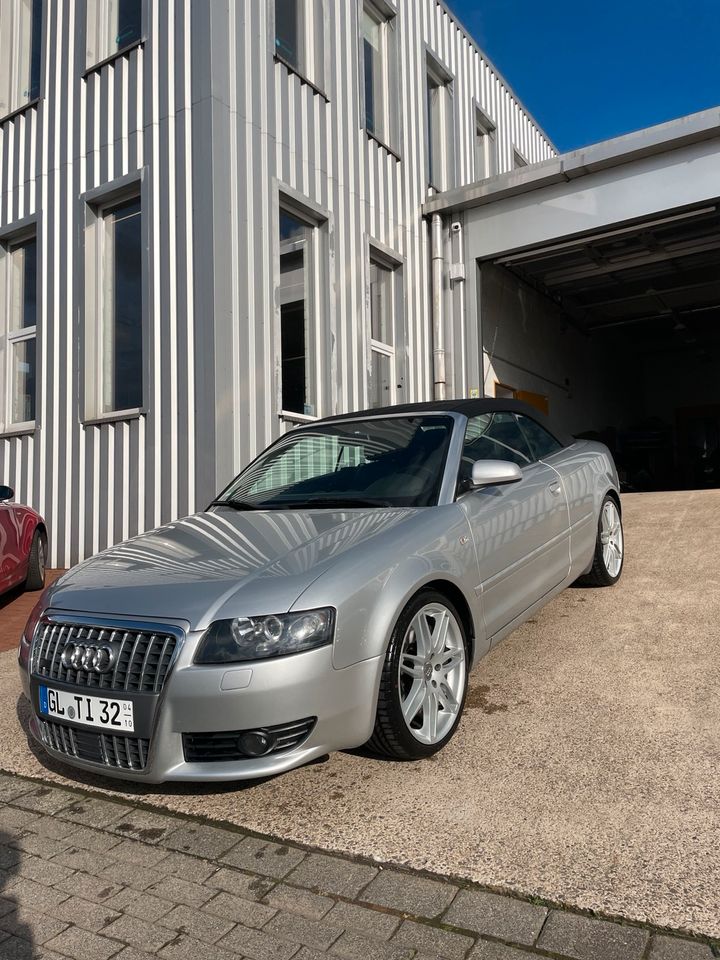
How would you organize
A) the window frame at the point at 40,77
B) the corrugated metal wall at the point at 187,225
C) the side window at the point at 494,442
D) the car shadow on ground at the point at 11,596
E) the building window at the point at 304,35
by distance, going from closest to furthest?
the side window at the point at 494,442 < the car shadow on ground at the point at 11,596 < the corrugated metal wall at the point at 187,225 < the building window at the point at 304,35 < the window frame at the point at 40,77

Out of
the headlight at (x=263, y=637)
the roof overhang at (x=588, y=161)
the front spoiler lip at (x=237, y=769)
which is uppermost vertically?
the roof overhang at (x=588, y=161)

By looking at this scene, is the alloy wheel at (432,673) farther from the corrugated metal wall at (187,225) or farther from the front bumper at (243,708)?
the corrugated metal wall at (187,225)

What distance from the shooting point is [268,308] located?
25.5ft

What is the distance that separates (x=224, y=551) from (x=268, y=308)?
200 inches

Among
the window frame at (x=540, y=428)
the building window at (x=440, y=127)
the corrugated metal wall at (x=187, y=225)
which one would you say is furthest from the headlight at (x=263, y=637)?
the building window at (x=440, y=127)

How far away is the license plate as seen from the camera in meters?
2.61

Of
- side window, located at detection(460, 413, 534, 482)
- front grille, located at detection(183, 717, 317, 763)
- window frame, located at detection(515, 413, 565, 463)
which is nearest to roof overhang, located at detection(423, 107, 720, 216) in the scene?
window frame, located at detection(515, 413, 565, 463)

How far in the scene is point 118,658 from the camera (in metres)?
2.67

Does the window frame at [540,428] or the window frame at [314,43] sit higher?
the window frame at [314,43]

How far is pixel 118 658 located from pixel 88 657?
0.15 metres

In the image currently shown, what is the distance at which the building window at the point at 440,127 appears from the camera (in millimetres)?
11820

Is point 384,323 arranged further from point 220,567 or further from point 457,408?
point 220,567

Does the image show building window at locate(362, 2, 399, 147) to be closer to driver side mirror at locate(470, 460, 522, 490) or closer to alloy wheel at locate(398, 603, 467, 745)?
driver side mirror at locate(470, 460, 522, 490)

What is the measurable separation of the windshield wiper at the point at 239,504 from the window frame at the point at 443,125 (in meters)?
8.79
